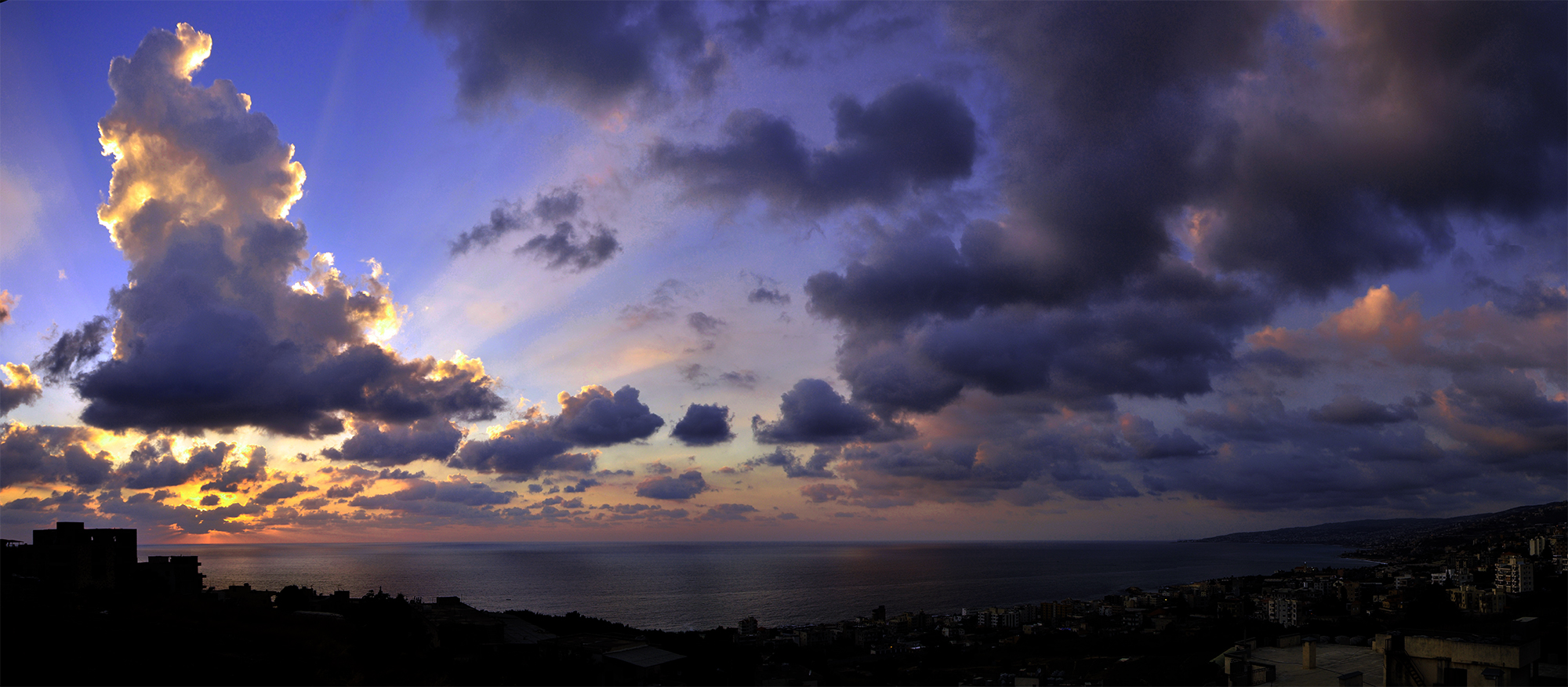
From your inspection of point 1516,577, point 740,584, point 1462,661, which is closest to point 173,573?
point 1462,661

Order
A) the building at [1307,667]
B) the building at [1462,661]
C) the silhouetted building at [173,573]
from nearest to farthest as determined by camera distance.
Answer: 1. the building at [1462,661]
2. the building at [1307,667]
3. the silhouetted building at [173,573]

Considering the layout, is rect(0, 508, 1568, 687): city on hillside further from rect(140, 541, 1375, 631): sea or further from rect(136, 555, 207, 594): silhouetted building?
rect(140, 541, 1375, 631): sea

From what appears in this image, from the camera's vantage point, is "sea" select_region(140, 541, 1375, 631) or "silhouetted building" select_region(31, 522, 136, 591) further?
"sea" select_region(140, 541, 1375, 631)

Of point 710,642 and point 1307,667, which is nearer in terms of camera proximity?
point 1307,667

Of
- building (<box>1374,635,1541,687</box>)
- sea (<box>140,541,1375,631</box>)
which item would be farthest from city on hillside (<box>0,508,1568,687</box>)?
sea (<box>140,541,1375,631</box>)

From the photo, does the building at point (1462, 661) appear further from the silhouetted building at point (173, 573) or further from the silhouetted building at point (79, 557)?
the silhouetted building at point (173, 573)

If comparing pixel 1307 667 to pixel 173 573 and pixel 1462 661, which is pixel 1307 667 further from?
pixel 173 573

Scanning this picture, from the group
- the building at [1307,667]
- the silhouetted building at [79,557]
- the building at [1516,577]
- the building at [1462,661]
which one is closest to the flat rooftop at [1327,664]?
the building at [1307,667]

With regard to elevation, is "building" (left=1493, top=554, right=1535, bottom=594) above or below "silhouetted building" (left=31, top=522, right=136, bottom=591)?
below

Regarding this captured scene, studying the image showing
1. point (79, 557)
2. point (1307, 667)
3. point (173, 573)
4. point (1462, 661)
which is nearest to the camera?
point (1462, 661)

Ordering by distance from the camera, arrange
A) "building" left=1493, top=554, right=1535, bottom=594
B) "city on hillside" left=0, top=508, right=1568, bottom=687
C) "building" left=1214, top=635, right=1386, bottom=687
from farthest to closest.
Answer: "building" left=1493, top=554, right=1535, bottom=594 < "building" left=1214, top=635, right=1386, bottom=687 < "city on hillside" left=0, top=508, right=1568, bottom=687

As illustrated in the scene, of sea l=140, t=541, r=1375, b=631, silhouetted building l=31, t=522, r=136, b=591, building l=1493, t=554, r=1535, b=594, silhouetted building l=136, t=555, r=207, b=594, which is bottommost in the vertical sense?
sea l=140, t=541, r=1375, b=631

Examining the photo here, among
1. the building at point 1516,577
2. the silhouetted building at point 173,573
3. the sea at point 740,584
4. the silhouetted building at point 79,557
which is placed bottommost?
the sea at point 740,584

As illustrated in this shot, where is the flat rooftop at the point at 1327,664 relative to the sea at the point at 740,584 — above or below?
above
